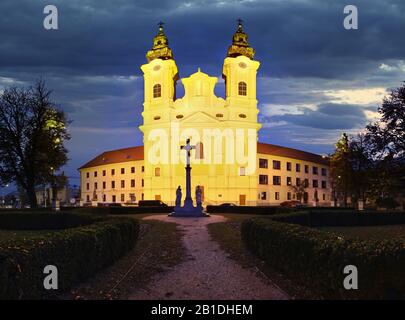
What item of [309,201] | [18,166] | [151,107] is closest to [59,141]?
[18,166]

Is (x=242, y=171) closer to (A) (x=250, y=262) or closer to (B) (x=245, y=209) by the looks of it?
(B) (x=245, y=209)

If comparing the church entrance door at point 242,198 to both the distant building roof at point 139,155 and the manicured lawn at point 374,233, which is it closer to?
the distant building roof at point 139,155

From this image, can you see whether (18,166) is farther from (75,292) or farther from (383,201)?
(383,201)

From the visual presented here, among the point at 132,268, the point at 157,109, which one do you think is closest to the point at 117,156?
the point at 157,109

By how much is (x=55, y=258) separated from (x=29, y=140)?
3852 centimetres

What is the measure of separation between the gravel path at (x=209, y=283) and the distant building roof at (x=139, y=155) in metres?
74.5

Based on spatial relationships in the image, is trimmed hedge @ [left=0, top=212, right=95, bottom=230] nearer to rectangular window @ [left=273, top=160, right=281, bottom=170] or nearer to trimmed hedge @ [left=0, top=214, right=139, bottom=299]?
trimmed hedge @ [left=0, top=214, right=139, bottom=299]

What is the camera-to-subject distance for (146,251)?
1753cm

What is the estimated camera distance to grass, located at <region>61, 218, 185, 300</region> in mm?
11047

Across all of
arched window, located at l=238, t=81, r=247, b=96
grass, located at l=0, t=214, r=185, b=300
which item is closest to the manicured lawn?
grass, located at l=0, t=214, r=185, b=300

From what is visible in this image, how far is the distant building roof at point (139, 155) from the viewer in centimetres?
9234

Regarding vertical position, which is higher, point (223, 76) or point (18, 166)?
point (223, 76)

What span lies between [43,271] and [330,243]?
6102 mm

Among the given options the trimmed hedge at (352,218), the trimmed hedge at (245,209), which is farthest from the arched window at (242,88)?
the trimmed hedge at (352,218)
